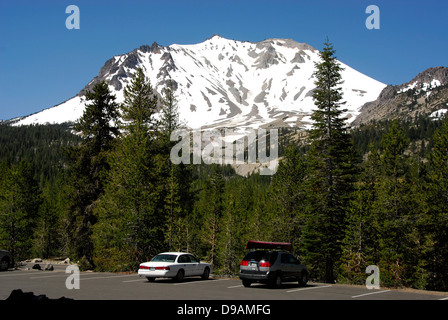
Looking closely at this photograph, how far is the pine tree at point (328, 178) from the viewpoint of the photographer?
128 feet

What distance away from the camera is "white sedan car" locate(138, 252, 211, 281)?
21.1 m

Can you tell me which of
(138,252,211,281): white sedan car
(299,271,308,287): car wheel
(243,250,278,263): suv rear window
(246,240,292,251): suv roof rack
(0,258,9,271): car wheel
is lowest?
(0,258,9,271): car wheel

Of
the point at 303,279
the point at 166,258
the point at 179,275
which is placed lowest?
the point at 303,279

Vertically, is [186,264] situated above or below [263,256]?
below

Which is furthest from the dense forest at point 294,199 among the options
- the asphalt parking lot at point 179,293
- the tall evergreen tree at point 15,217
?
the asphalt parking lot at point 179,293

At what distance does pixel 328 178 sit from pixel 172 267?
867 inches

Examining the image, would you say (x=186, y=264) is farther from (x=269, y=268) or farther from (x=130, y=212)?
(x=130, y=212)

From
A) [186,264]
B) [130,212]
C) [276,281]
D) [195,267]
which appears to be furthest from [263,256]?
[130,212]

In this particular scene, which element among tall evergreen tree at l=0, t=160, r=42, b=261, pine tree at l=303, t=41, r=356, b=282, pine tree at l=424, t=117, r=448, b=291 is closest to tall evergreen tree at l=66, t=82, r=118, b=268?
tall evergreen tree at l=0, t=160, r=42, b=261

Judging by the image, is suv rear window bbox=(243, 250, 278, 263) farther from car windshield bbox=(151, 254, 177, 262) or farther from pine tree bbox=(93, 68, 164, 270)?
pine tree bbox=(93, 68, 164, 270)

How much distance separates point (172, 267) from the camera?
70.2 feet

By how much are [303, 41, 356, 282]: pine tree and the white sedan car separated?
59.2 feet

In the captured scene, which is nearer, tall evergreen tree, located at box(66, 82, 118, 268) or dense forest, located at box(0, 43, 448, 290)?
dense forest, located at box(0, 43, 448, 290)
